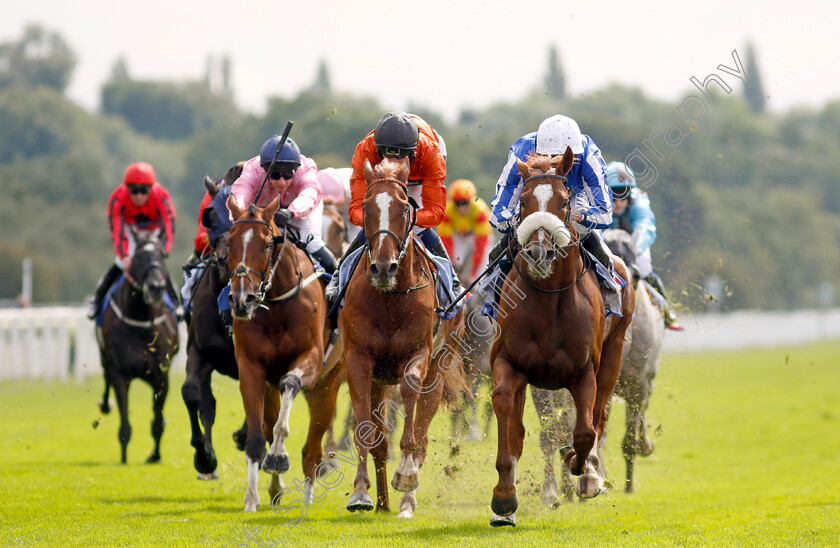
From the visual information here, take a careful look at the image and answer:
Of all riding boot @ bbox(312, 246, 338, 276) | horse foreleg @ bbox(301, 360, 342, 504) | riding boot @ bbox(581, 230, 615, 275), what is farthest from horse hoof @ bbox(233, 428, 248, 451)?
riding boot @ bbox(581, 230, 615, 275)

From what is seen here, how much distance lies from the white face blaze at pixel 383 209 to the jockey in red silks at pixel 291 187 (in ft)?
4.57

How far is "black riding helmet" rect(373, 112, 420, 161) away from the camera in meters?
7.18

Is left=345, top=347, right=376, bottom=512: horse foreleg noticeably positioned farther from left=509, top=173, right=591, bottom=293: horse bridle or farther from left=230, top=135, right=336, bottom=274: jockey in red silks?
left=230, top=135, right=336, bottom=274: jockey in red silks

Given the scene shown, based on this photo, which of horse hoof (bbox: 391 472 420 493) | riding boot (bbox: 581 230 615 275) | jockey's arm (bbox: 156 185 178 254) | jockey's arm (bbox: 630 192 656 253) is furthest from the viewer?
jockey's arm (bbox: 156 185 178 254)

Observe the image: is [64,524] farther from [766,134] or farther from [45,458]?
[766,134]

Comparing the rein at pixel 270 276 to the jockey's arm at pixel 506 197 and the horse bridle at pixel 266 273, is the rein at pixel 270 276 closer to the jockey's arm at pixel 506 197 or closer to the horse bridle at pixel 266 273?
the horse bridle at pixel 266 273

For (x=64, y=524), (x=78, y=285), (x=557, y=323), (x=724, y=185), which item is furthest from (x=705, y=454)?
(x=724, y=185)

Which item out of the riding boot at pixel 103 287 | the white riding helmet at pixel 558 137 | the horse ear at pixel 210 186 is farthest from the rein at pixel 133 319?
the white riding helmet at pixel 558 137

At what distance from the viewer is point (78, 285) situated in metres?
42.2

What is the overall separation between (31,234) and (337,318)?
37419 mm

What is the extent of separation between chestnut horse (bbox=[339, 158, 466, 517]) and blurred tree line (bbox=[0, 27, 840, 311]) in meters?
Answer: 16.4

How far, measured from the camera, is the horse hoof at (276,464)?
22.1 feet

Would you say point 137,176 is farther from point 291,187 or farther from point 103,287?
point 291,187

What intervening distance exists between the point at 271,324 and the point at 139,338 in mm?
3834
